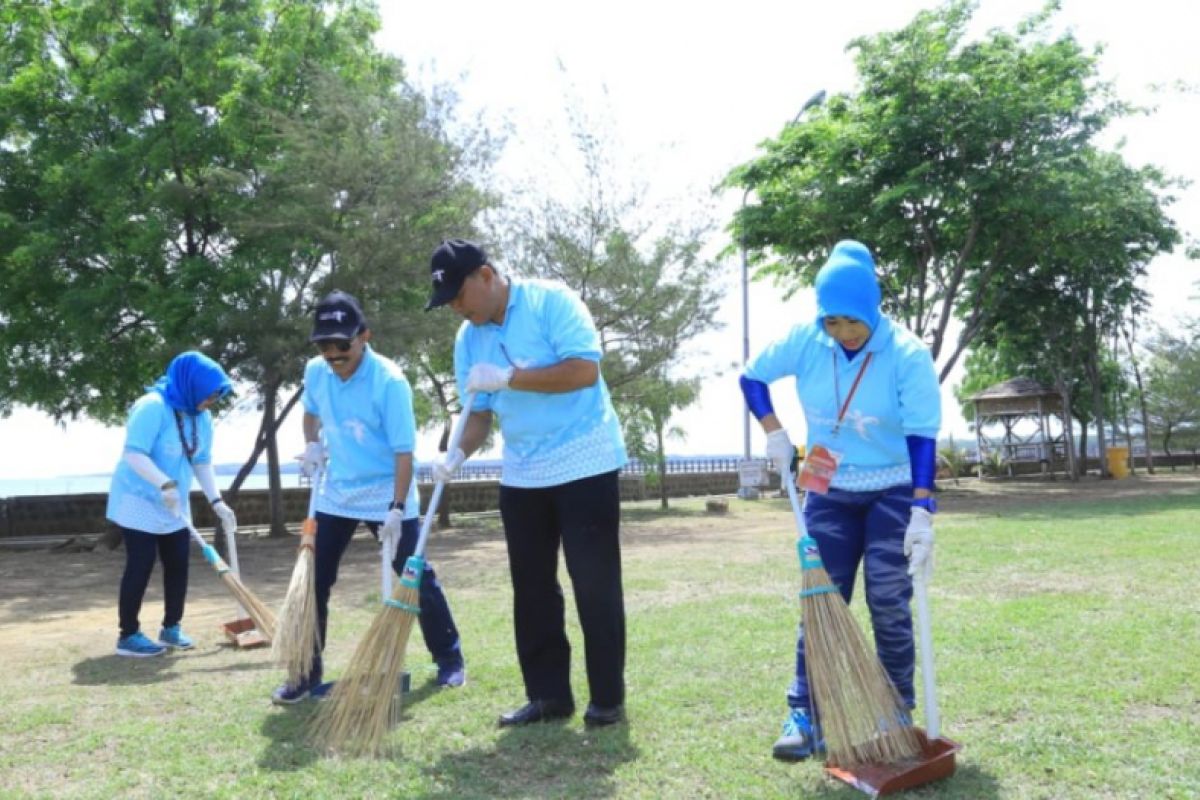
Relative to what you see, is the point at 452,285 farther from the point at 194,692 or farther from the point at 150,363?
Result: the point at 150,363

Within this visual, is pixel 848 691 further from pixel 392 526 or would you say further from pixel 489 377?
pixel 392 526

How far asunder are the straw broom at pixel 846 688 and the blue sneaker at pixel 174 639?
4516 millimetres

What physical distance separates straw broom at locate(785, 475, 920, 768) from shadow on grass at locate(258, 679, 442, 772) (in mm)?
1870

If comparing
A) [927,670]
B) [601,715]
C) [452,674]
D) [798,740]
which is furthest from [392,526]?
[927,670]

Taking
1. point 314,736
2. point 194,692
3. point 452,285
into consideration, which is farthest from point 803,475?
point 194,692

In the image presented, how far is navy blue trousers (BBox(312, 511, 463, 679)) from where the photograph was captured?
495 cm

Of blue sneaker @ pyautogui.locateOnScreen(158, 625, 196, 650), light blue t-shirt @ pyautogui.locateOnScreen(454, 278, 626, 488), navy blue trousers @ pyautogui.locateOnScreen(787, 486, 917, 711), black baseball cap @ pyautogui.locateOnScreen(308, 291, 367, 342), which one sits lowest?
blue sneaker @ pyautogui.locateOnScreen(158, 625, 196, 650)

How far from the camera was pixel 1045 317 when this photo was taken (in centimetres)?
2931

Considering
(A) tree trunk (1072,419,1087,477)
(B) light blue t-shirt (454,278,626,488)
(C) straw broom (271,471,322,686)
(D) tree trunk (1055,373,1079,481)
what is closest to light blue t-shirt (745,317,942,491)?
(B) light blue t-shirt (454,278,626,488)

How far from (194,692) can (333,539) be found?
1.11 metres

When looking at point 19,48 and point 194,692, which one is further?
point 19,48

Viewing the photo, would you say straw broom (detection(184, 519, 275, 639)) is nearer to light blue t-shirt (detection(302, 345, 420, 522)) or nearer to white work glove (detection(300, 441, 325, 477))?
white work glove (detection(300, 441, 325, 477))

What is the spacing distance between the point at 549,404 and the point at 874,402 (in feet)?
4.17

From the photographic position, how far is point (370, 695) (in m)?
4.02
